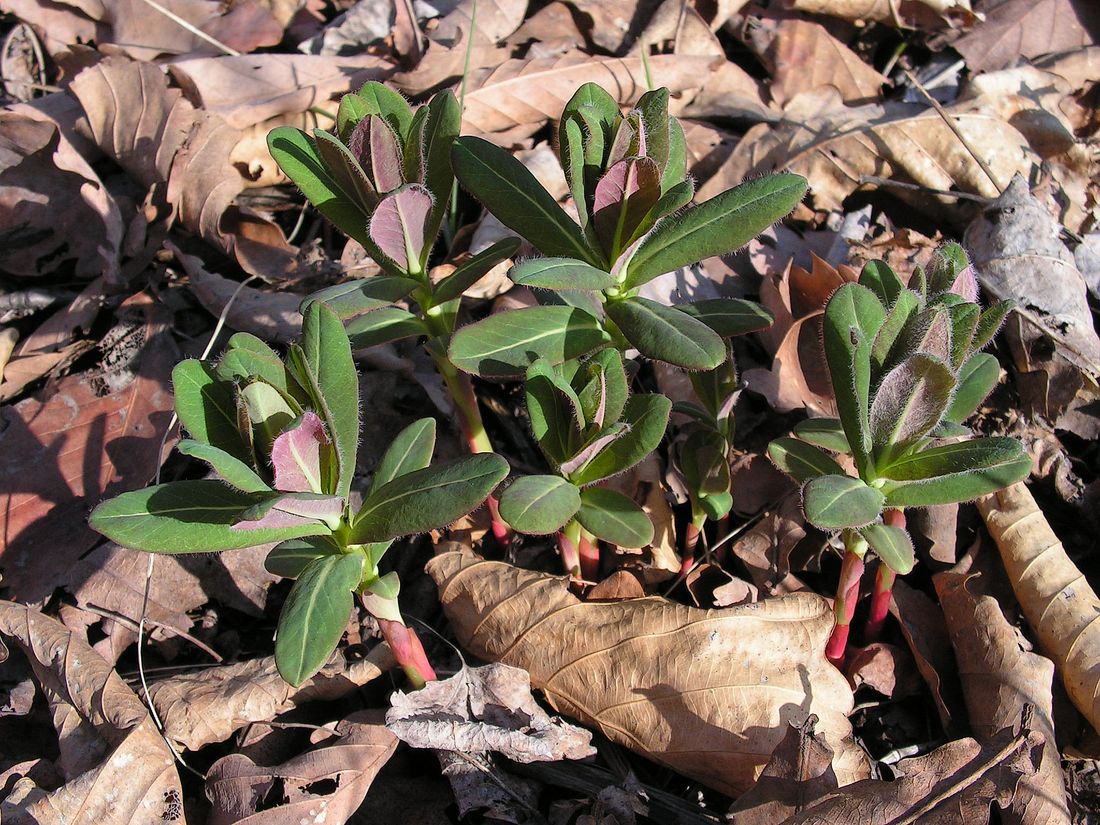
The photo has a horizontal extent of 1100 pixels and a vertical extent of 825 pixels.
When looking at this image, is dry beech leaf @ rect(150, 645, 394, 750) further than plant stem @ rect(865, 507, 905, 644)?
Yes

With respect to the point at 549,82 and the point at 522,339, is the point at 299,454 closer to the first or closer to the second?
the point at 522,339

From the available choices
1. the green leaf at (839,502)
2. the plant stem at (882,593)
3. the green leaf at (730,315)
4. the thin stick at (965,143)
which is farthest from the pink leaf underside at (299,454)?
the thin stick at (965,143)

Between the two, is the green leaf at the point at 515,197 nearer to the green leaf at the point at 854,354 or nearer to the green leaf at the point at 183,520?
the green leaf at the point at 854,354

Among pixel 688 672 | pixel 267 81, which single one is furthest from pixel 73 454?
pixel 688 672

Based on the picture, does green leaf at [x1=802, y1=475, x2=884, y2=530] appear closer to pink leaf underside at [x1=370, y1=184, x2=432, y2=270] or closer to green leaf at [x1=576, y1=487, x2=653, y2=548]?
green leaf at [x1=576, y1=487, x2=653, y2=548]

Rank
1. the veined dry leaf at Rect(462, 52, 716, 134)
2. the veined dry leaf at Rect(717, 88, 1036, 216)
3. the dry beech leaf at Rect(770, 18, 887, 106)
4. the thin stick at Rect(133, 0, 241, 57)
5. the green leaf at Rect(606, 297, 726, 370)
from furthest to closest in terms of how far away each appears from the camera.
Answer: the thin stick at Rect(133, 0, 241, 57), the dry beech leaf at Rect(770, 18, 887, 106), the veined dry leaf at Rect(462, 52, 716, 134), the veined dry leaf at Rect(717, 88, 1036, 216), the green leaf at Rect(606, 297, 726, 370)

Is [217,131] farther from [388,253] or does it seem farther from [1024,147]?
[1024,147]

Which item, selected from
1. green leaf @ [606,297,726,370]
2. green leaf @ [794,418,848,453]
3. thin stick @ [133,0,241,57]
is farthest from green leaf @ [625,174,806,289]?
thin stick @ [133,0,241,57]
